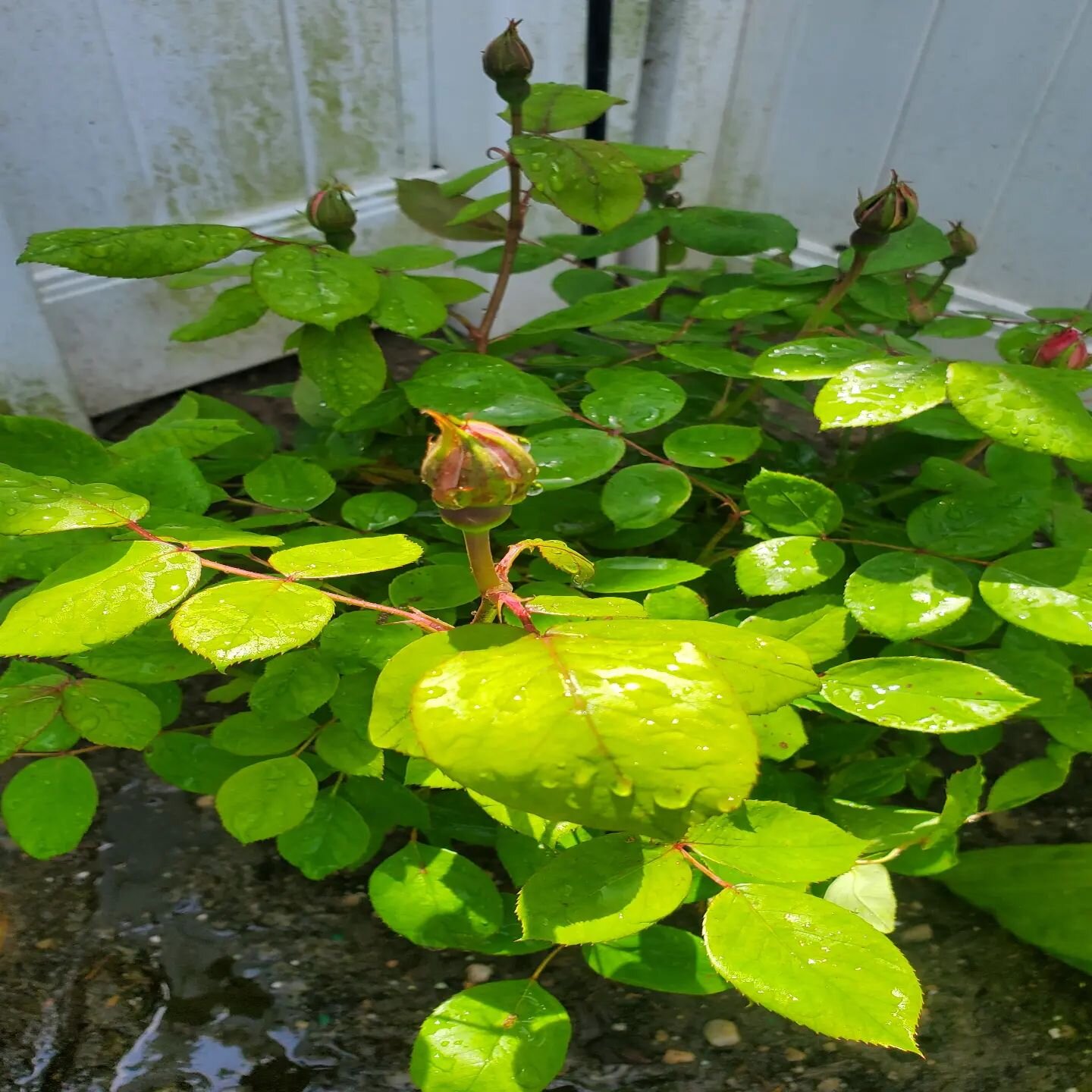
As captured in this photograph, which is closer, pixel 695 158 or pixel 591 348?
pixel 591 348

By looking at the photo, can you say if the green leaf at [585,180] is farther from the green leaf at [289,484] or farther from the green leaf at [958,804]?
the green leaf at [958,804]

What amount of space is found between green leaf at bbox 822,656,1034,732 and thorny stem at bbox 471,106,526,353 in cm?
57

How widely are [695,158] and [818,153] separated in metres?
0.25

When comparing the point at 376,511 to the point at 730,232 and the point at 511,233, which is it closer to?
the point at 511,233

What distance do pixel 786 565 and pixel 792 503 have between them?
0.08 metres

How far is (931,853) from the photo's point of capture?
0.72m

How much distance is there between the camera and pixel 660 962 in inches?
25.2

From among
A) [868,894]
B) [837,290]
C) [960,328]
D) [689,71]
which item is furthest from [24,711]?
[689,71]

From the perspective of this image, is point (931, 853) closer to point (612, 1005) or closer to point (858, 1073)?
point (858, 1073)

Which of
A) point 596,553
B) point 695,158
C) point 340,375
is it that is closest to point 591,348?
point 596,553

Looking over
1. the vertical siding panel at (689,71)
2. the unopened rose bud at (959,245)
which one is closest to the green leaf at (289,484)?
the unopened rose bud at (959,245)

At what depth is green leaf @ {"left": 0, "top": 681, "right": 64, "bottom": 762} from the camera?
0.64 metres

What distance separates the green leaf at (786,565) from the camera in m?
0.64

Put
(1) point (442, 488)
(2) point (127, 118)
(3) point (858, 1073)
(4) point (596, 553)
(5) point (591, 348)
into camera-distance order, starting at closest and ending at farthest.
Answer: (1) point (442, 488) < (3) point (858, 1073) < (4) point (596, 553) < (5) point (591, 348) < (2) point (127, 118)
